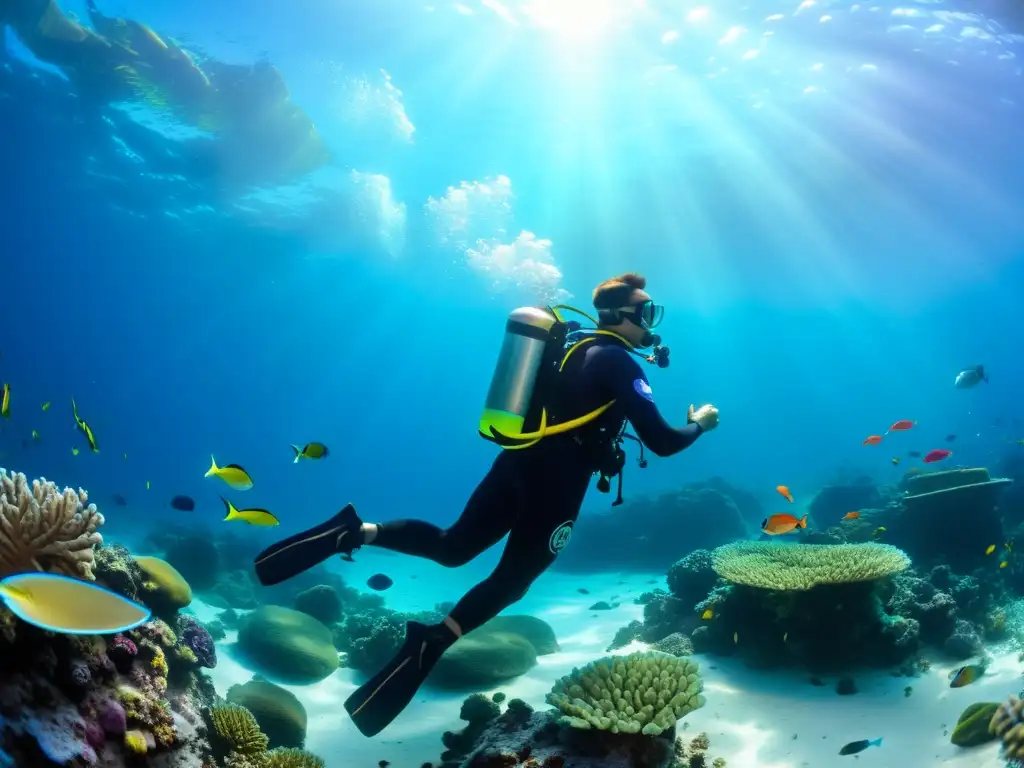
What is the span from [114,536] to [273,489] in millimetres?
57085

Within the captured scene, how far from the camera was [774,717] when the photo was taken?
5.29 meters

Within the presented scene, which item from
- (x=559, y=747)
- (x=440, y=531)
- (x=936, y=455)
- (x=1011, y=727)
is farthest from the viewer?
(x=936, y=455)

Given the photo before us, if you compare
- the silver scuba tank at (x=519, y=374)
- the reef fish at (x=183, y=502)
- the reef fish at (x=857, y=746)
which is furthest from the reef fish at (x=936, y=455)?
the reef fish at (x=183, y=502)

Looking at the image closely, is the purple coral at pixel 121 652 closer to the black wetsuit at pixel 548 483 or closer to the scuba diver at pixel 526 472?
the scuba diver at pixel 526 472

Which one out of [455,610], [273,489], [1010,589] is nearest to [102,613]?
[455,610]

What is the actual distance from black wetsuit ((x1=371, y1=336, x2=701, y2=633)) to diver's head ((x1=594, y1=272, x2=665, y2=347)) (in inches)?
12.2

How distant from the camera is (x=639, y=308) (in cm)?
492

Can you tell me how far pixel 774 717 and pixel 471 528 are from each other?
3.54 m

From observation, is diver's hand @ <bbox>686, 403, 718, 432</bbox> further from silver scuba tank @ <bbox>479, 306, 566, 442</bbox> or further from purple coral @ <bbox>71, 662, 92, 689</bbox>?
purple coral @ <bbox>71, 662, 92, 689</bbox>

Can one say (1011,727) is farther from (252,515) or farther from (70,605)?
(252,515)

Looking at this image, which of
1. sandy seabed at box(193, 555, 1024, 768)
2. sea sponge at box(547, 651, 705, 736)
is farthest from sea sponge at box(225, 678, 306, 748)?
Answer: sea sponge at box(547, 651, 705, 736)

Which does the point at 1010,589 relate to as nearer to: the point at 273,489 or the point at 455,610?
the point at 455,610

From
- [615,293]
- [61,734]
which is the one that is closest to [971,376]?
[615,293]

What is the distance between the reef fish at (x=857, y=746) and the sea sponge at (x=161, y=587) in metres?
6.29
